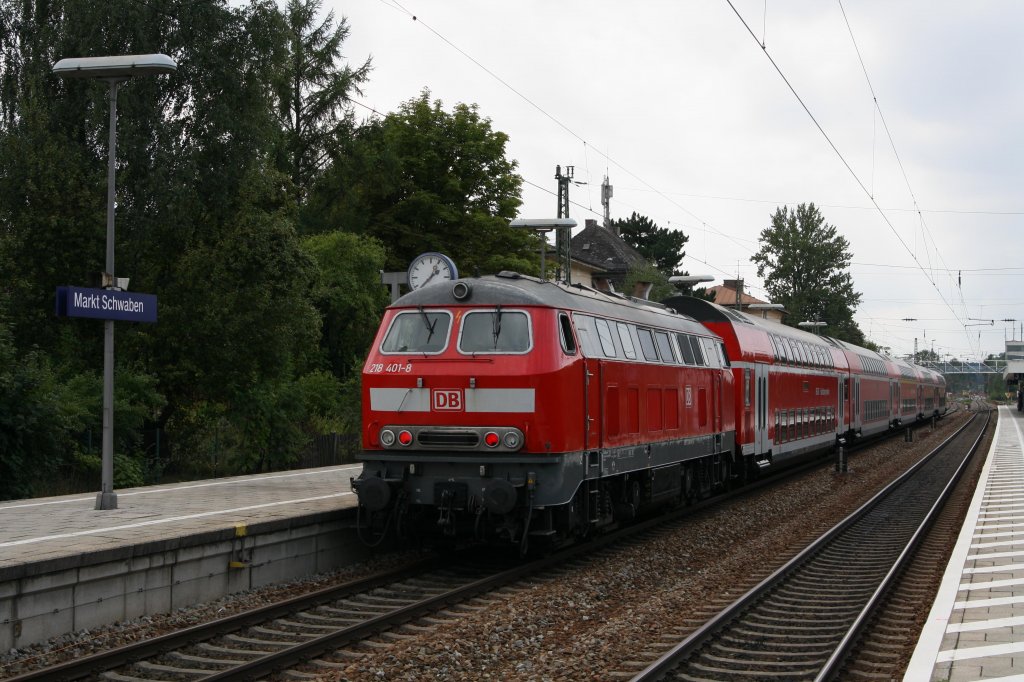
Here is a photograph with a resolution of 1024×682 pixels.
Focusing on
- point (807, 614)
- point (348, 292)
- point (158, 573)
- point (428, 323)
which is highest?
point (348, 292)

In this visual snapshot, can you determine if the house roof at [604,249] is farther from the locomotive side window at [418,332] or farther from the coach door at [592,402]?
the locomotive side window at [418,332]

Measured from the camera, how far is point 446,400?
12.3 meters

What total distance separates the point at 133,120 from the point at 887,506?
18.1 metres

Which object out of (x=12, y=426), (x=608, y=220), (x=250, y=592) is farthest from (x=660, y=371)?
(x=608, y=220)

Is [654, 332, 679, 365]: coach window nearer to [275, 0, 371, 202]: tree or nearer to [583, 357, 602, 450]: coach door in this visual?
[583, 357, 602, 450]: coach door

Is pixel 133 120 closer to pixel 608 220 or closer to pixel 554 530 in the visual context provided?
pixel 554 530

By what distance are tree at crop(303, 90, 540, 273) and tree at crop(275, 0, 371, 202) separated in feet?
4.09

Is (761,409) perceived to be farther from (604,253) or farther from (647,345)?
(604,253)

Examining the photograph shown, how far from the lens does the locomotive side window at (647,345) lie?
50.3ft

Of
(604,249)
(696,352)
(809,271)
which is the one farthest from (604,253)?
(696,352)

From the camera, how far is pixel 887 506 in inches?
807

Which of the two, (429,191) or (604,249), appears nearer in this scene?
(429,191)

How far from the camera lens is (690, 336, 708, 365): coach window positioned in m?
18.0

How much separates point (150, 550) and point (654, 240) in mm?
75651
